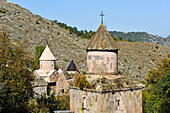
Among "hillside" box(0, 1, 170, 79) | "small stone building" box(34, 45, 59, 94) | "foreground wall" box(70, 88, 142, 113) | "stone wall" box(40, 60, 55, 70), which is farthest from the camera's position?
"hillside" box(0, 1, 170, 79)

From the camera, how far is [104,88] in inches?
474

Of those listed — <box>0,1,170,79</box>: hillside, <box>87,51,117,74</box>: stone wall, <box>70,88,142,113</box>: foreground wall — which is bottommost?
<box>70,88,142,113</box>: foreground wall

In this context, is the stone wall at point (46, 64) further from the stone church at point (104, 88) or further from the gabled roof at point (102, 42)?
the gabled roof at point (102, 42)

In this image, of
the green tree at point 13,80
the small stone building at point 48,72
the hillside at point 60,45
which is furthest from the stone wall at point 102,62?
the hillside at point 60,45

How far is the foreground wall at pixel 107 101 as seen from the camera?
1185 cm

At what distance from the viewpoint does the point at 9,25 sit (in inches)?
2815

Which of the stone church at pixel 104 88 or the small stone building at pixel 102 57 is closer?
the stone church at pixel 104 88

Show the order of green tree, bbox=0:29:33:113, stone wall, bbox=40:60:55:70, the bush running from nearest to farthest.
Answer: the bush → green tree, bbox=0:29:33:113 → stone wall, bbox=40:60:55:70

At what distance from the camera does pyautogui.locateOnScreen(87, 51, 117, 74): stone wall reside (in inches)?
512

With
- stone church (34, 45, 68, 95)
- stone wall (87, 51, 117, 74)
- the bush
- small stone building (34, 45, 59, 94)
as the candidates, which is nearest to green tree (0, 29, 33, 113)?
the bush

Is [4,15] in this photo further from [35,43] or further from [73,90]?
[73,90]

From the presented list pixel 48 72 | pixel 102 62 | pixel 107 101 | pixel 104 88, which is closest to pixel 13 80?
pixel 102 62

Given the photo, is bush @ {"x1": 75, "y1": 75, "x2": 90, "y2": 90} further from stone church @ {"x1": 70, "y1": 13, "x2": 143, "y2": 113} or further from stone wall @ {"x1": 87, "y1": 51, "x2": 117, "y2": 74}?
stone wall @ {"x1": 87, "y1": 51, "x2": 117, "y2": 74}

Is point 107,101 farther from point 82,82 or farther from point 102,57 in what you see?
point 102,57
